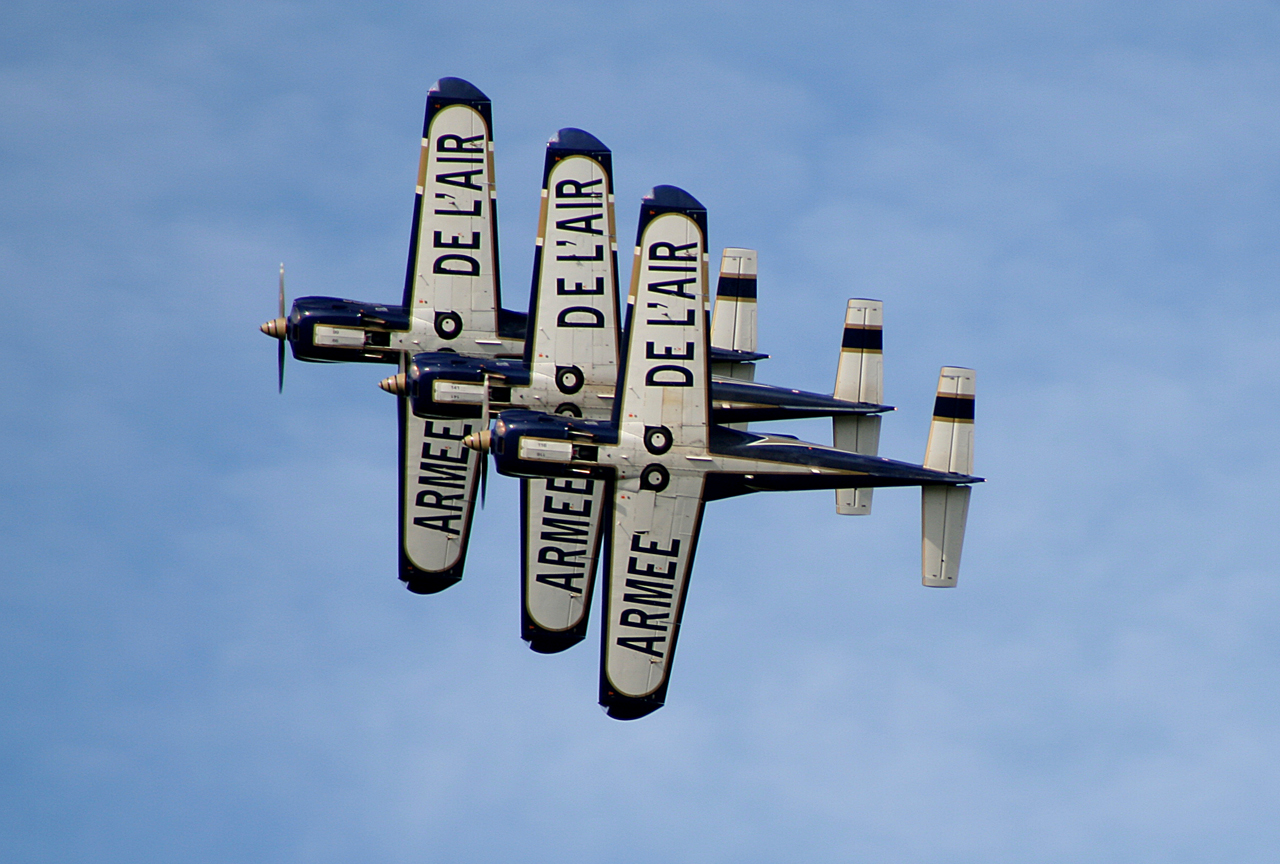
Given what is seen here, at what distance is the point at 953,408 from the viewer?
5050 cm

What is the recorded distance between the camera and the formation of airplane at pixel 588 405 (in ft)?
151

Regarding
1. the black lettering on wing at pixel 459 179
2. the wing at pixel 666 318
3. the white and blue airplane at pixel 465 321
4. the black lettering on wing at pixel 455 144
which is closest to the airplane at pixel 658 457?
the wing at pixel 666 318

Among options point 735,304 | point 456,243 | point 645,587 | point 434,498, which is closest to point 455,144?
point 456,243

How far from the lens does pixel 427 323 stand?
168 ft

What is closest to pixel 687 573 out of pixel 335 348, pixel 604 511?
pixel 604 511

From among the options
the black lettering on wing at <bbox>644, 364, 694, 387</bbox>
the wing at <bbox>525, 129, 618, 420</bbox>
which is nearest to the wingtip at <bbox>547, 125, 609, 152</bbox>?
the wing at <bbox>525, 129, 618, 420</bbox>

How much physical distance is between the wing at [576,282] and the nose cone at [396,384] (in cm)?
324

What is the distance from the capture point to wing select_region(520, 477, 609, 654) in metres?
50.0

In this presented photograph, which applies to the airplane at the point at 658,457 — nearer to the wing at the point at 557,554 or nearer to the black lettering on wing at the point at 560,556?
the wing at the point at 557,554

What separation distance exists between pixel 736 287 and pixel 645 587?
12838 mm

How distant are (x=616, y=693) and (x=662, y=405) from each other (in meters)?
6.17

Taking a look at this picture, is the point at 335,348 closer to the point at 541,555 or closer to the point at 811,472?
the point at 541,555

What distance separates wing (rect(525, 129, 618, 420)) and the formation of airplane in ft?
0.14

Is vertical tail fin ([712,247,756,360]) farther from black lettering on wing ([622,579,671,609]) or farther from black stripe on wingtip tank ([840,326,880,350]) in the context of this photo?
black lettering on wing ([622,579,671,609])
